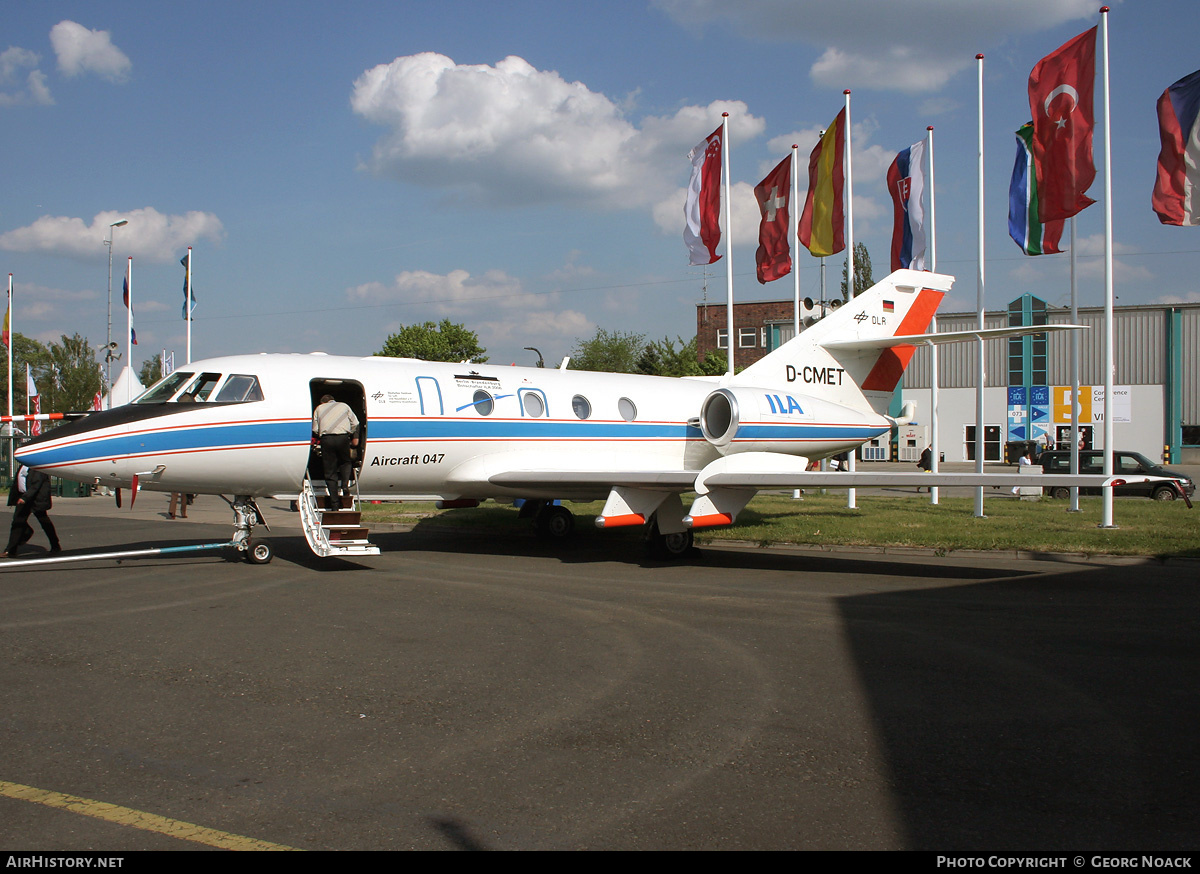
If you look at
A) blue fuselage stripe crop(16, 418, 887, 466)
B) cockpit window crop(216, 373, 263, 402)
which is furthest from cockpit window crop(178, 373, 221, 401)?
blue fuselage stripe crop(16, 418, 887, 466)

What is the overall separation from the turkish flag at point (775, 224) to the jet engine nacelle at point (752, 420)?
642cm

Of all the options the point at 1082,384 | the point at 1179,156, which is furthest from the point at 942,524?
the point at 1082,384

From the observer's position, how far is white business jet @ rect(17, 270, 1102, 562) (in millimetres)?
11453

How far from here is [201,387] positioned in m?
11.8

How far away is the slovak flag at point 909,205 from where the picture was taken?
2058cm

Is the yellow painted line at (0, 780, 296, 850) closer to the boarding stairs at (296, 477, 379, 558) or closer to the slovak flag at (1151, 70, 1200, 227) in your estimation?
the boarding stairs at (296, 477, 379, 558)

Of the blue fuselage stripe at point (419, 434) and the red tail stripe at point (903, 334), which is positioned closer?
the blue fuselage stripe at point (419, 434)

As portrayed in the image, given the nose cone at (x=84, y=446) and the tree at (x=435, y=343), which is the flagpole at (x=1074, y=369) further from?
the tree at (x=435, y=343)

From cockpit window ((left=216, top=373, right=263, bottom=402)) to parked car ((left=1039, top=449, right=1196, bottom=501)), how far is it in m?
21.3

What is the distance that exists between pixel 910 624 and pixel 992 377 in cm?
4728

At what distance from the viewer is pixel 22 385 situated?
8331cm

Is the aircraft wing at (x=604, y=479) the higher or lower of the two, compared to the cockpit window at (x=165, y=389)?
A: lower

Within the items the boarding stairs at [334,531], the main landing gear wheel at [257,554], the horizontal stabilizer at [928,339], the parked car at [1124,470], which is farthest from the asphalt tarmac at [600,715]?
the parked car at [1124,470]
